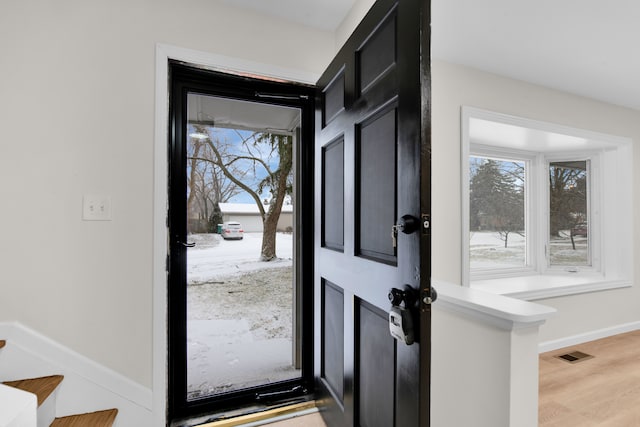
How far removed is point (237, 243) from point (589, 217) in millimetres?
3831

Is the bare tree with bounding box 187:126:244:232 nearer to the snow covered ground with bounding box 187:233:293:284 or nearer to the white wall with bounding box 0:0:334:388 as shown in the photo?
the snow covered ground with bounding box 187:233:293:284

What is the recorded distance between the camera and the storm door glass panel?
74.9 inches

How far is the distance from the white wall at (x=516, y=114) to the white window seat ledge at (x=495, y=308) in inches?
33.6

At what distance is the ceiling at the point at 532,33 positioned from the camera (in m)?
1.77

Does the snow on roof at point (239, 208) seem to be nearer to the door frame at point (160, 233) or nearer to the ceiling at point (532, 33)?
the door frame at point (160, 233)

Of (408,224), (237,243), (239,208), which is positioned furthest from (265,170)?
(408,224)

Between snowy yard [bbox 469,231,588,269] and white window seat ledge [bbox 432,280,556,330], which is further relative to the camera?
snowy yard [bbox 469,231,588,269]

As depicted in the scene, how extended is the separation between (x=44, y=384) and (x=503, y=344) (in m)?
1.92

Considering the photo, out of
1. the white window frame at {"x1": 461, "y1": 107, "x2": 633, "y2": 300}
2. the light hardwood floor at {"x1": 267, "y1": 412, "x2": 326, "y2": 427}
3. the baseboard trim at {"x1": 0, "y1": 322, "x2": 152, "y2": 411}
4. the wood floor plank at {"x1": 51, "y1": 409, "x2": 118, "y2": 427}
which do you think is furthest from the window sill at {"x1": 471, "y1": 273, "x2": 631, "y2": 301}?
the wood floor plank at {"x1": 51, "y1": 409, "x2": 118, "y2": 427}

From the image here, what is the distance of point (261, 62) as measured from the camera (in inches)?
73.2

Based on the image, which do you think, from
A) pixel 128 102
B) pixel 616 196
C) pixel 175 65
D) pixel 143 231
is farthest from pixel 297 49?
pixel 616 196

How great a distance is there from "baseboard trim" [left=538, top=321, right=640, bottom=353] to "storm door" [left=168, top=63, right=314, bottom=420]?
2.24 meters

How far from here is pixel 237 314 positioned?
202 cm

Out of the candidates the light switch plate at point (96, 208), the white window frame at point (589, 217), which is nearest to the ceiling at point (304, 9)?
the light switch plate at point (96, 208)
